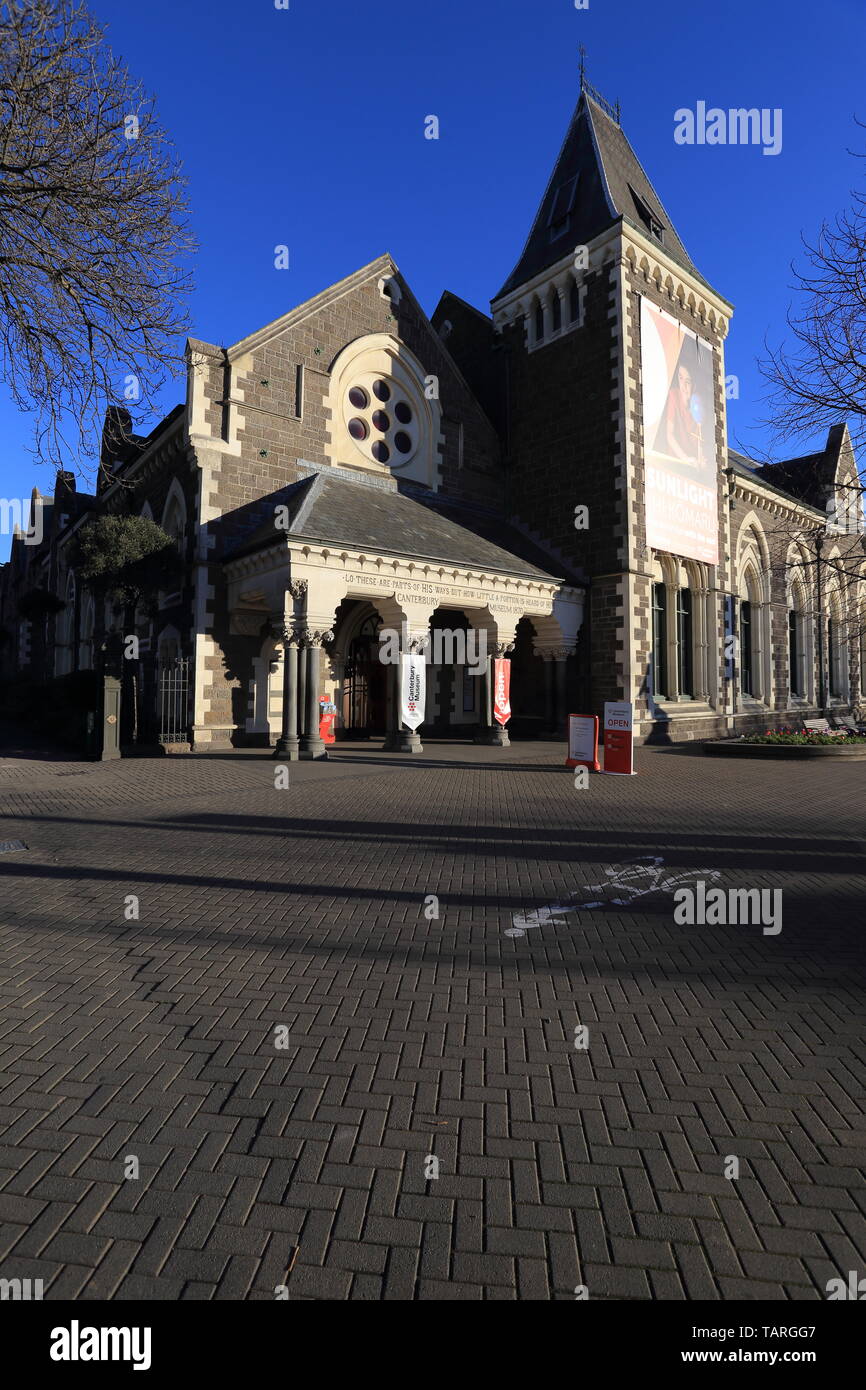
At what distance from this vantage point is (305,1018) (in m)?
3.56

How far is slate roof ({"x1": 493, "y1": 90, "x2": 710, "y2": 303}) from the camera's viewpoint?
23.8m

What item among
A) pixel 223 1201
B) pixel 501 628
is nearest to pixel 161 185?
pixel 223 1201

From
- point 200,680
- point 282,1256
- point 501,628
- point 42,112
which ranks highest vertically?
point 42,112

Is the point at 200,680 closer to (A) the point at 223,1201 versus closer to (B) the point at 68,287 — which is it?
(B) the point at 68,287

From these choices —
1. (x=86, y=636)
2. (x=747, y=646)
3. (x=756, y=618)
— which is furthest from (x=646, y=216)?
(x=86, y=636)

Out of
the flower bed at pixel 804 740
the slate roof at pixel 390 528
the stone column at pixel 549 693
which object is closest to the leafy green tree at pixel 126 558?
the slate roof at pixel 390 528

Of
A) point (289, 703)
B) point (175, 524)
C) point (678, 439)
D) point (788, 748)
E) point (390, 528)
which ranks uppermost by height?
point (678, 439)

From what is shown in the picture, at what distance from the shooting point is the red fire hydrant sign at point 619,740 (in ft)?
46.6

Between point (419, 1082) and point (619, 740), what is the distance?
12.1m

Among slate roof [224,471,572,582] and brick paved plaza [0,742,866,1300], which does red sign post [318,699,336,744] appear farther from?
brick paved plaza [0,742,866,1300]

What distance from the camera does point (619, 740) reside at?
14367 mm

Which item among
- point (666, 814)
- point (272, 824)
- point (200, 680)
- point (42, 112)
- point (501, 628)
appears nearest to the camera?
point (42, 112)

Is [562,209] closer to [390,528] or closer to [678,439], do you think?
[678,439]

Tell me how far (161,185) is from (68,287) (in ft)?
5.04
